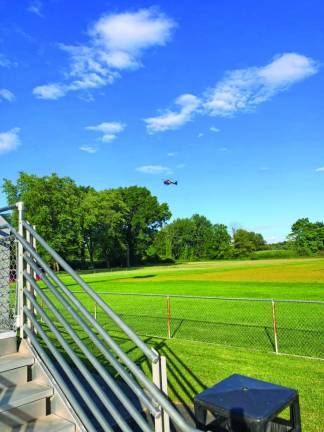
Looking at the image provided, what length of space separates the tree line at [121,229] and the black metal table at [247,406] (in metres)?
29.0

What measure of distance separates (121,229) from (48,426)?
277 ft

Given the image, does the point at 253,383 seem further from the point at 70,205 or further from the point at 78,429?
the point at 70,205

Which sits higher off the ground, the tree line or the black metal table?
the tree line

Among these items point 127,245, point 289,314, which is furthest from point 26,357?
point 127,245

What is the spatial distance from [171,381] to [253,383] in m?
4.55

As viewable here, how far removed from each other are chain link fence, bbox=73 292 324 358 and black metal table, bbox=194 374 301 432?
651 centimetres

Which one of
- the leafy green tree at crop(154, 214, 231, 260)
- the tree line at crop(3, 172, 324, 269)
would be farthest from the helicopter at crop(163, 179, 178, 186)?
the leafy green tree at crop(154, 214, 231, 260)

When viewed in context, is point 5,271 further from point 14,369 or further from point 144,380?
point 144,380

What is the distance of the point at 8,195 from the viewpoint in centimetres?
5691

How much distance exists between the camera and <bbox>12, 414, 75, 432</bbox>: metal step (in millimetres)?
3039

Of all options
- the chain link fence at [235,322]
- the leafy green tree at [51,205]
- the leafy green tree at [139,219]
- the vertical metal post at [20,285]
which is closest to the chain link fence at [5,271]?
the vertical metal post at [20,285]

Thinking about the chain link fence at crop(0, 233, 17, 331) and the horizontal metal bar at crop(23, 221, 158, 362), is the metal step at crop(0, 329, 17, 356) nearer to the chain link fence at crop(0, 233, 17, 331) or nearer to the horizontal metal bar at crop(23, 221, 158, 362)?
the chain link fence at crop(0, 233, 17, 331)

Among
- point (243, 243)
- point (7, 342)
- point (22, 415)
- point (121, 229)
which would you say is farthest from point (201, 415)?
point (243, 243)

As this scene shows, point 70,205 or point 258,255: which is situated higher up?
point 70,205
